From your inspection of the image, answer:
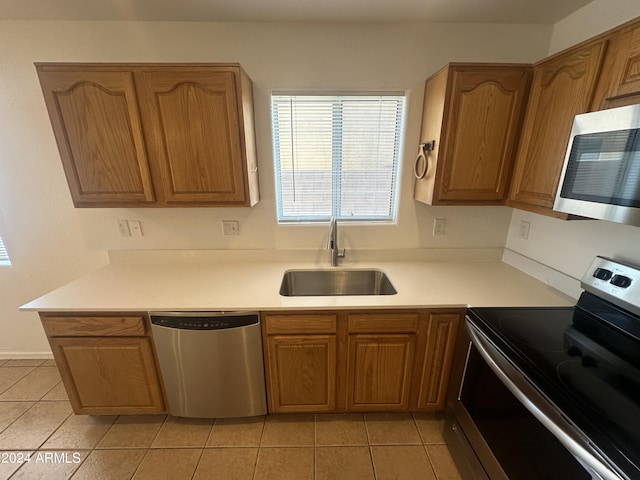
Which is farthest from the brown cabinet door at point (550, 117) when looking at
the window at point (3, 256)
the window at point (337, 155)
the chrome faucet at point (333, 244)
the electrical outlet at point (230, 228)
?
the window at point (3, 256)

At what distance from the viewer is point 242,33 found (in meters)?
1.61

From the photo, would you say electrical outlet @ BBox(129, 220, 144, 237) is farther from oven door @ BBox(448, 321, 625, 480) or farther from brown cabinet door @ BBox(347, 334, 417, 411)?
oven door @ BBox(448, 321, 625, 480)

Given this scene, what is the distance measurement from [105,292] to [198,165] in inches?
36.9

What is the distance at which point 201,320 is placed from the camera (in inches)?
54.9

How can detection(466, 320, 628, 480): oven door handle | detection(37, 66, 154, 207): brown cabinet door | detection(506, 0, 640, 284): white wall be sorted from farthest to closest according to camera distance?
detection(37, 66, 154, 207): brown cabinet door, detection(506, 0, 640, 284): white wall, detection(466, 320, 628, 480): oven door handle

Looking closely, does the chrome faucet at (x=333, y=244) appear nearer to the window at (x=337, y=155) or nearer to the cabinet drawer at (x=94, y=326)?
the window at (x=337, y=155)

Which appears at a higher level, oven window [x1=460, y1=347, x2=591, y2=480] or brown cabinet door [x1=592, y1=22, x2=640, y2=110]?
brown cabinet door [x1=592, y1=22, x2=640, y2=110]

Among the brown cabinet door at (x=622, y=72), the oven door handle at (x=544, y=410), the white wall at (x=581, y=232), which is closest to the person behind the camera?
the oven door handle at (x=544, y=410)

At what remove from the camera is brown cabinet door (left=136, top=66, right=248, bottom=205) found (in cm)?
140

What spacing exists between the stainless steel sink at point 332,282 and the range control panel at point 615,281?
110 centimetres

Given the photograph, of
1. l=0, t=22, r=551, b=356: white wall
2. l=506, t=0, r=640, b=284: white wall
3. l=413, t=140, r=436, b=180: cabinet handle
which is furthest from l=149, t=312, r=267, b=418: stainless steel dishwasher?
l=506, t=0, r=640, b=284: white wall

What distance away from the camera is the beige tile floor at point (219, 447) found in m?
1.41

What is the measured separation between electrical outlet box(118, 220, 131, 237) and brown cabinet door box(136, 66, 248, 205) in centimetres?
59

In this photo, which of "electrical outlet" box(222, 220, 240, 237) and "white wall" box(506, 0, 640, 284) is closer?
"white wall" box(506, 0, 640, 284)
